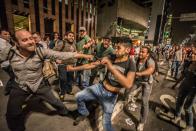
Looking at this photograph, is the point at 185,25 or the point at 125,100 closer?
the point at 125,100

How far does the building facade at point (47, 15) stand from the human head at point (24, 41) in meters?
14.0

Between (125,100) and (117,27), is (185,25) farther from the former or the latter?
(125,100)

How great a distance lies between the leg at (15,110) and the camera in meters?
2.30

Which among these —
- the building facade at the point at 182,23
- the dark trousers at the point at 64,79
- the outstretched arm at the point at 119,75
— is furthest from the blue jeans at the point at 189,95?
the building facade at the point at 182,23

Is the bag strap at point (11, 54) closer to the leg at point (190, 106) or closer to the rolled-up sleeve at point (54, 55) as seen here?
the rolled-up sleeve at point (54, 55)

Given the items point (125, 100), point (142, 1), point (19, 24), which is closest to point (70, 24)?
point (19, 24)

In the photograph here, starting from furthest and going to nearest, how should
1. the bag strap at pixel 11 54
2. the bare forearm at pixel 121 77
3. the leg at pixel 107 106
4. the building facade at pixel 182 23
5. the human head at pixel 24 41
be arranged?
the building facade at pixel 182 23 → the leg at pixel 107 106 → the bag strap at pixel 11 54 → the human head at pixel 24 41 → the bare forearm at pixel 121 77

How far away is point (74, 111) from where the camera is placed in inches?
142

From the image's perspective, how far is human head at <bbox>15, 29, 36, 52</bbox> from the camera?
2268mm

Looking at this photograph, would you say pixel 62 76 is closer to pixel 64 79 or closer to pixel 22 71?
pixel 64 79

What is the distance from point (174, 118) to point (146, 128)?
1004 mm

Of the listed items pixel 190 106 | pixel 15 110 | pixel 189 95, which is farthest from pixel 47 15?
pixel 190 106

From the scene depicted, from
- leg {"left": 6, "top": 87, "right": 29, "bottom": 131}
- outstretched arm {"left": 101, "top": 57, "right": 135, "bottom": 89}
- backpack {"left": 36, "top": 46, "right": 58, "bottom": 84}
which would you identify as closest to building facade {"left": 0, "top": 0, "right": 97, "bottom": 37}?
backpack {"left": 36, "top": 46, "right": 58, "bottom": 84}

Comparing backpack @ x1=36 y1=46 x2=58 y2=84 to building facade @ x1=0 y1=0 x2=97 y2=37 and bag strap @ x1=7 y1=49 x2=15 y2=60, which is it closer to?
bag strap @ x1=7 y1=49 x2=15 y2=60
